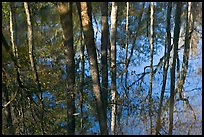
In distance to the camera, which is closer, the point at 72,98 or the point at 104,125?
the point at 104,125

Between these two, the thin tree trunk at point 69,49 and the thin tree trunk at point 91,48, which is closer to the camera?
the thin tree trunk at point 91,48

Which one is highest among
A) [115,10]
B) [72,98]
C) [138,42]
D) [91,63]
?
[138,42]

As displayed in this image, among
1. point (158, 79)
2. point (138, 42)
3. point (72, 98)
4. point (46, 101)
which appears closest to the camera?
point (72, 98)

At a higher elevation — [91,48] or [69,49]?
[69,49]

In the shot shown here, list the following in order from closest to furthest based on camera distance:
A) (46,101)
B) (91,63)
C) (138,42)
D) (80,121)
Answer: (91,63)
(46,101)
(80,121)
(138,42)

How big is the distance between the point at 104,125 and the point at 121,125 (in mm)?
3618

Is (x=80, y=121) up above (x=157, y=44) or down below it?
below

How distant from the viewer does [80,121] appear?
27.7 ft

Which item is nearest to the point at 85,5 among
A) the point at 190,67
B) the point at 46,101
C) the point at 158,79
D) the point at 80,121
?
the point at 46,101

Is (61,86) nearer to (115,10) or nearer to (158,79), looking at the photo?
(115,10)

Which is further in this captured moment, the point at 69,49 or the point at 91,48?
the point at 69,49

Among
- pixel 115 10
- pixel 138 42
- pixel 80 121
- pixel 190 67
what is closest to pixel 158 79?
pixel 190 67

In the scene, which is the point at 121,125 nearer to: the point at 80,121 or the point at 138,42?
the point at 80,121

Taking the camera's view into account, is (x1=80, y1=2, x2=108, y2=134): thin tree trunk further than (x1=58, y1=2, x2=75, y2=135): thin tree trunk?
No
